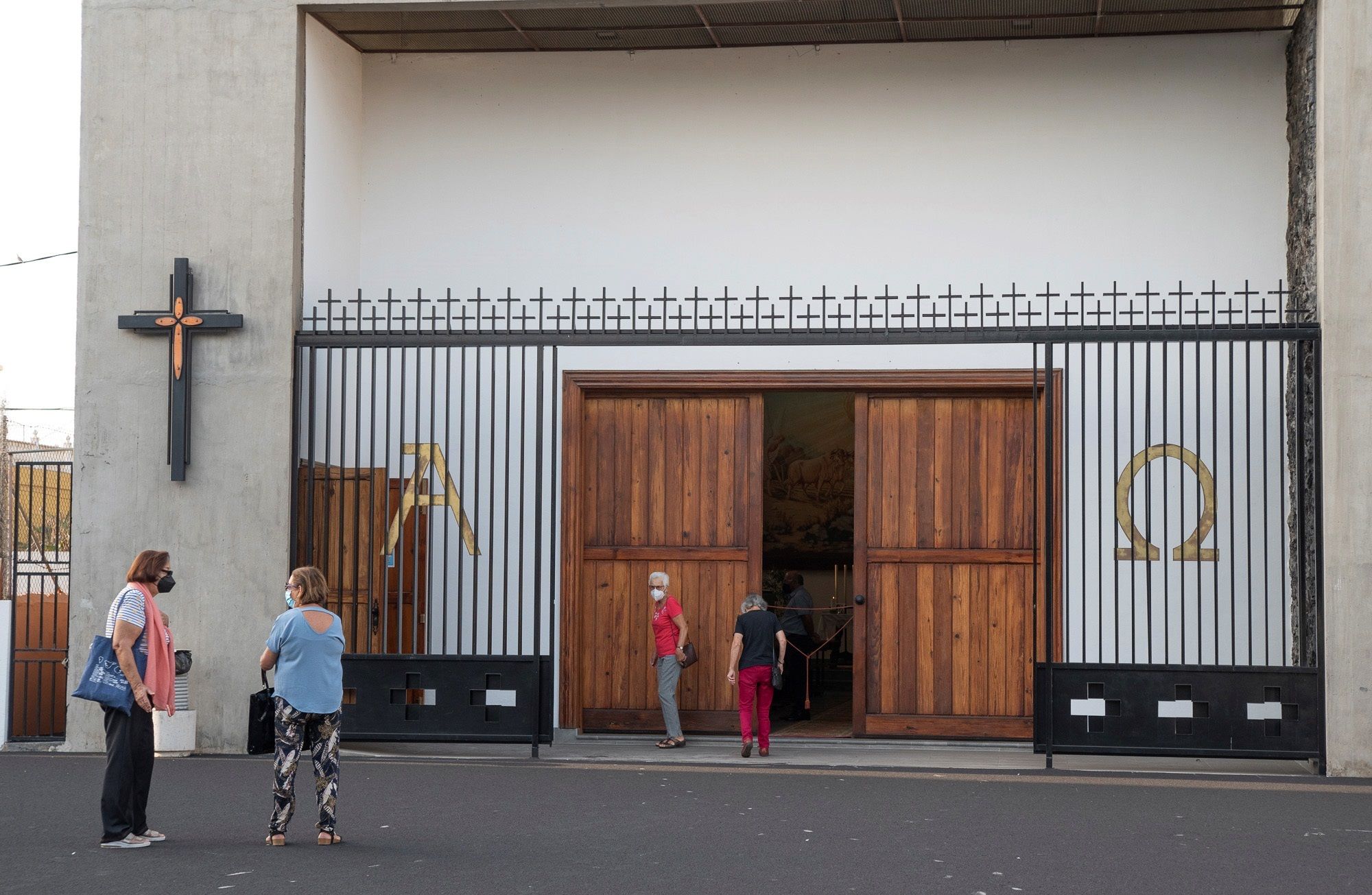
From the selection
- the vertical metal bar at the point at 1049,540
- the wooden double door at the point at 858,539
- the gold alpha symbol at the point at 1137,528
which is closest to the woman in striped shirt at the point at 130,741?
the wooden double door at the point at 858,539

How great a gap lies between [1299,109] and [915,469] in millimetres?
4168

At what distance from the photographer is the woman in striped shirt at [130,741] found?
24.5 feet

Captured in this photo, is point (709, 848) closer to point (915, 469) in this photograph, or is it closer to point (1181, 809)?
point (1181, 809)

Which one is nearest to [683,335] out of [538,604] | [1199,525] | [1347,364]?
[538,604]

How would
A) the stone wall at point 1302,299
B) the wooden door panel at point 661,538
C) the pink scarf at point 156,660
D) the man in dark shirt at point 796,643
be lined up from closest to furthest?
1. the pink scarf at point 156,660
2. the stone wall at point 1302,299
3. the wooden door panel at point 661,538
4. the man in dark shirt at point 796,643

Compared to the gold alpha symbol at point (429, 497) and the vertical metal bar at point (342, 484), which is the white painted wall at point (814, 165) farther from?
the gold alpha symbol at point (429, 497)

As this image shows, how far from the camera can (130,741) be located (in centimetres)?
747

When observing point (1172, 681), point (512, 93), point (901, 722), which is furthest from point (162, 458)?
point (1172, 681)

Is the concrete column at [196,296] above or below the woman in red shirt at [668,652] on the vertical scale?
above

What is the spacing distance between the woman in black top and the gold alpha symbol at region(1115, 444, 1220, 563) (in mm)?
2850

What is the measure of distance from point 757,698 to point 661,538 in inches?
72.2

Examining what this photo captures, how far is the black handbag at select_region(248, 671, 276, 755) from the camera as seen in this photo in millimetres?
10914

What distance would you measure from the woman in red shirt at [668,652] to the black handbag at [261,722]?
3.07 meters

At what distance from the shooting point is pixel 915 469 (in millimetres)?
12438
